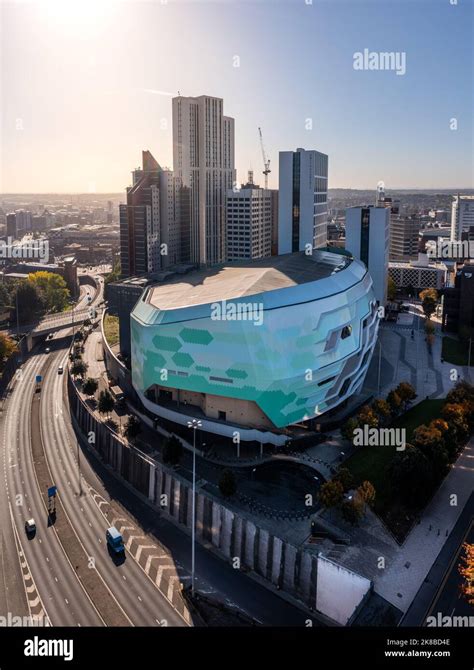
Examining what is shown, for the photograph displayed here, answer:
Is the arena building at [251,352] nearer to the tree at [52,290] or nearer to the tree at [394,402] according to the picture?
the tree at [394,402]

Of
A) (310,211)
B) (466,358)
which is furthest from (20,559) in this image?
(310,211)

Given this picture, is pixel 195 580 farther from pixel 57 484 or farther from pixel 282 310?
pixel 282 310

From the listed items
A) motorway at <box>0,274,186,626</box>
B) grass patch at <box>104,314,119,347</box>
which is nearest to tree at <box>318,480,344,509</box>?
motorway at <box>0,274,186,626</box>

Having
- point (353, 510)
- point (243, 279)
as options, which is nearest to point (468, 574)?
point (353, 510)

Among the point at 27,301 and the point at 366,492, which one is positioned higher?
the point at 27,301

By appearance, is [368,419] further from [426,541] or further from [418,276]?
[418,276]

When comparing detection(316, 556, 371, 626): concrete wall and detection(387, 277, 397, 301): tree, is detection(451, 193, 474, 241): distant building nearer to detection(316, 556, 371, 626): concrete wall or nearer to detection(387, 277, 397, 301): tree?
detection(387, 277, 397, 301): tree
